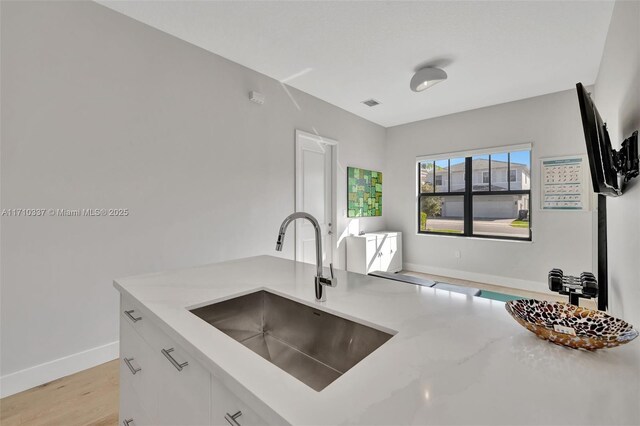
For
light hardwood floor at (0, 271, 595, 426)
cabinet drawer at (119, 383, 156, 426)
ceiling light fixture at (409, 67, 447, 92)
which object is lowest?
light hardwood floor at (0, 271, 595, 426)

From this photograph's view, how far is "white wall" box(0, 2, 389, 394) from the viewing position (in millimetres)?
1875

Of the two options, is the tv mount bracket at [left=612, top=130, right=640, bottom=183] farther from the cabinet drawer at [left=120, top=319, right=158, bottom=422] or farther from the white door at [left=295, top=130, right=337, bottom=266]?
the white door at [left=295, top=130, right=337, bottom=266]

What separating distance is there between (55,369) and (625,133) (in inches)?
150

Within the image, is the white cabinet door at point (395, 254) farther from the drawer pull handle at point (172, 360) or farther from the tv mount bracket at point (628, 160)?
the drawer pull handle at point (172, 360)

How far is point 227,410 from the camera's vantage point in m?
0.67

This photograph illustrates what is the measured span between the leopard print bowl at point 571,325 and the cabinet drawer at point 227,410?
724mm

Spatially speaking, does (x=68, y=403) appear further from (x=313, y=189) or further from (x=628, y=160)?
(x=628, y=160)

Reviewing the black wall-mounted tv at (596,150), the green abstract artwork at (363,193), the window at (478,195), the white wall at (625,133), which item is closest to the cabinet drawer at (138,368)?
the black wall-mounted tv at (596,150)

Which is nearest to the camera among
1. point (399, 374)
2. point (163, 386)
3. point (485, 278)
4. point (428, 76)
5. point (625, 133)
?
point (399, 374)

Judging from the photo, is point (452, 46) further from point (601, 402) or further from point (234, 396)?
point (234, 396)

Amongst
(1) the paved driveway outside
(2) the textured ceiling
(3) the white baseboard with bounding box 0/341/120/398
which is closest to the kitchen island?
(3) the white baseboard with bounding box 0/341/120/398

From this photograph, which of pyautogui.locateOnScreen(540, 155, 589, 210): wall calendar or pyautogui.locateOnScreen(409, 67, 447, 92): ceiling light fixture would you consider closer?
pyautogui.locateOnScreen(409, 67, 447, 92): ceiling light fixture

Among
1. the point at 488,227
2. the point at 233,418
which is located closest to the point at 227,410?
the point at 233,418

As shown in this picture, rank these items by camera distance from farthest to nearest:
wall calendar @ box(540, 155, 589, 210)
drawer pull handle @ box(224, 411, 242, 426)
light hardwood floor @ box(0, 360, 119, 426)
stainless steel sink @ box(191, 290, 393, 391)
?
wall calendar @ box(540, 155, 589, 210) → light hardwood floor @ box(0, 360, 119, 426) → stainless steel sink @ box(191, 290, 393, 391) → drawer pull handle @ box(224, 411, 242, 426)
